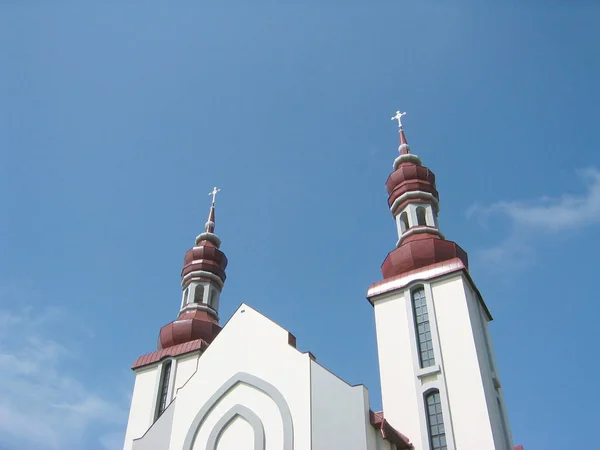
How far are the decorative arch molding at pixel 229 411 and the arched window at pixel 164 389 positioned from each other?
17.9 feet

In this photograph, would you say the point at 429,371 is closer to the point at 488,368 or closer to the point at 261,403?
the point at 488,368

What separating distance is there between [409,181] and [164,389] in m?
12.2

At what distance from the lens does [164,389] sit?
25453 millimetres

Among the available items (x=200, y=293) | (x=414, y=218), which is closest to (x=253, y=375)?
(x=414, y=218)

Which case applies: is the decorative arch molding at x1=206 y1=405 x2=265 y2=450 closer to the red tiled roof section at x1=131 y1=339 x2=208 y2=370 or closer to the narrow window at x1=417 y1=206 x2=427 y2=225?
the red tiled roof section at x1=131 y1=339 x2=208 y2=370

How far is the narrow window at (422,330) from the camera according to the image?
67.6 ft

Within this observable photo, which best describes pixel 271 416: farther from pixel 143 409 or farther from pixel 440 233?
pixel 440 233

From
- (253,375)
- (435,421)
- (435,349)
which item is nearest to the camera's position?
(435,421)

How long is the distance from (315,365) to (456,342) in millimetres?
4526

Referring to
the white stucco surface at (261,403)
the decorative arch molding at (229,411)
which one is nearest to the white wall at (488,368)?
the white stucco surface at (261,403)

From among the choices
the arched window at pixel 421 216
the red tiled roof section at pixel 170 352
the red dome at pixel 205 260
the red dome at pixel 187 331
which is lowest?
the red tiled roof section at pixel 170 352

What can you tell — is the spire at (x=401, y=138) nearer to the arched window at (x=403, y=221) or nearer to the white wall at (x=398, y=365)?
the arched window at (x=403, y=221)

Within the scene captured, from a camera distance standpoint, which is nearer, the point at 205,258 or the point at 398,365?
the point at 398,365

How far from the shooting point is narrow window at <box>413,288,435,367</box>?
20.6m
